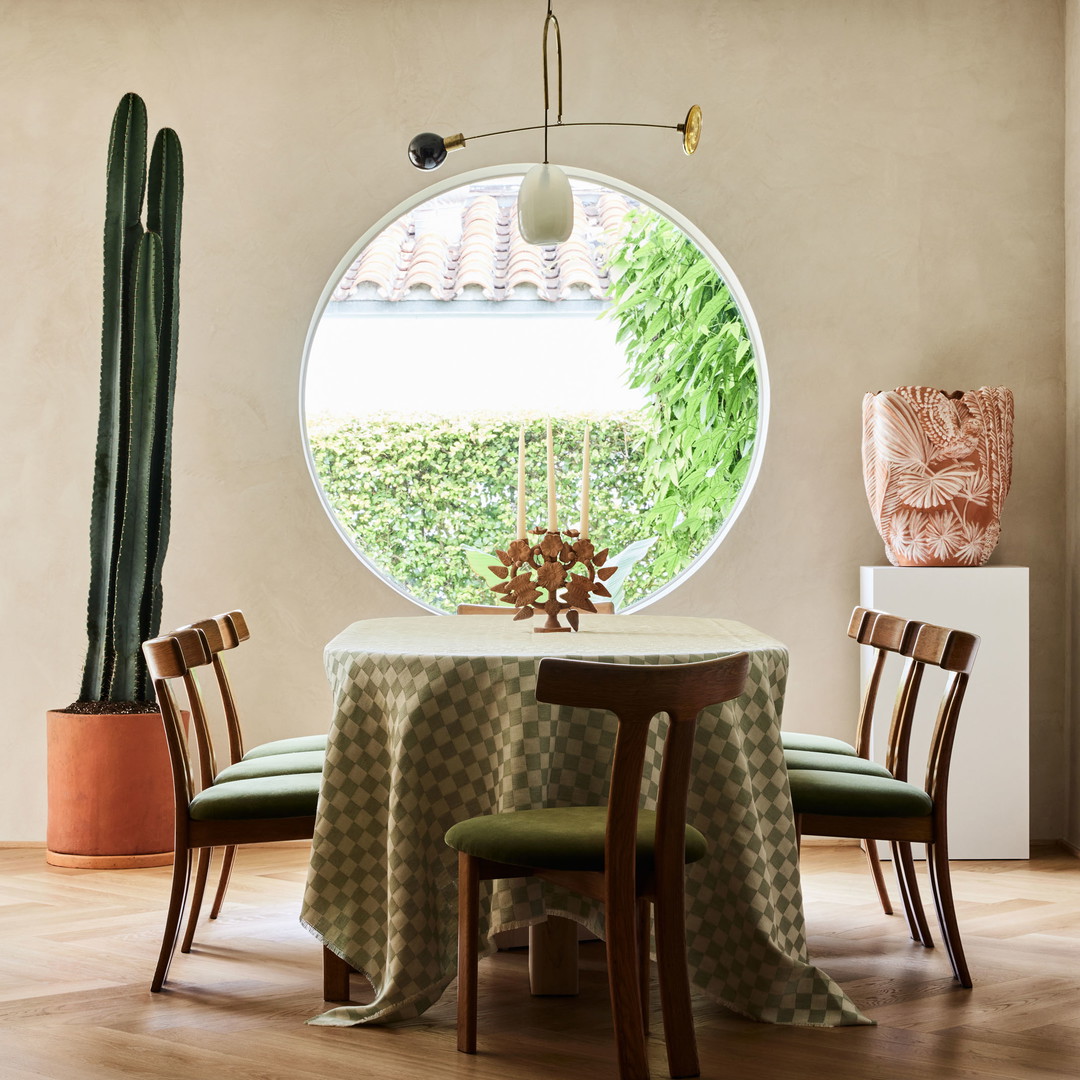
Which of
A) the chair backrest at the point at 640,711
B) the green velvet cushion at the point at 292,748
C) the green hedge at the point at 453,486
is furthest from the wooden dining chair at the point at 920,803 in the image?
the green hedge at the point at 453,486

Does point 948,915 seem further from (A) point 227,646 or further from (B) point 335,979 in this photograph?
(A) point 227,646

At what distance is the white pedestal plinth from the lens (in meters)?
3.56

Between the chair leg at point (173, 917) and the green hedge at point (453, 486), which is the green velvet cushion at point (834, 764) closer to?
the chair leg at point (173, 917)

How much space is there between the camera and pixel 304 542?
387cm

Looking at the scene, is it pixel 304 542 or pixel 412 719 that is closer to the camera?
pixel 412 719

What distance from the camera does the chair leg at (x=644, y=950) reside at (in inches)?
79.4

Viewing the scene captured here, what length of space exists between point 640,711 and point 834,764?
3.22 ft

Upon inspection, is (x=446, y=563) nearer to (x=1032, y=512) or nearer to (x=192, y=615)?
(x=192, y=615)

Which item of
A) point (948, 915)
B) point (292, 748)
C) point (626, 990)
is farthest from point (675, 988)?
point (292, 748)

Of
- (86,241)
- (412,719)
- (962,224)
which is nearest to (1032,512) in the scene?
(962,224)

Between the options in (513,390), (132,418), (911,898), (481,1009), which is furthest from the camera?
(513,390)

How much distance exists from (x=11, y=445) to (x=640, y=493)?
4757 millimetres

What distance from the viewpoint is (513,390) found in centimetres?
829

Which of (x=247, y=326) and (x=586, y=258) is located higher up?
(x=586, y=258)
